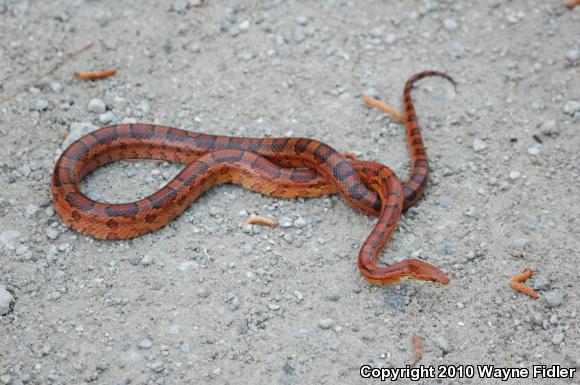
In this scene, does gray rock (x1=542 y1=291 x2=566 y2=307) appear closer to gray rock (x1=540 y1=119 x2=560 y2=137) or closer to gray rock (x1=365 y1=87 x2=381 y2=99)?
gray rock (x1=540 y1=119 x2=560 y2=137)

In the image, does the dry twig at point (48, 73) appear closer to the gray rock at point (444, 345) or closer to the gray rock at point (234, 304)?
the gray rock at point (234, 304)

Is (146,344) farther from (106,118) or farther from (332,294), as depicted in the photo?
(106,118)

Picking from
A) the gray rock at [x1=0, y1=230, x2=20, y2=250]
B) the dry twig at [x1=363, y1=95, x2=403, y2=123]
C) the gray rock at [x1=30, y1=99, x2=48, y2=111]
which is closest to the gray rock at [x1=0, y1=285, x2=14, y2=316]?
the gray rock at [x1=0, y1=230, x2=20, y2=250]

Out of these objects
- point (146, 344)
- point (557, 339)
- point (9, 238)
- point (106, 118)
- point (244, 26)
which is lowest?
point (9, 238)

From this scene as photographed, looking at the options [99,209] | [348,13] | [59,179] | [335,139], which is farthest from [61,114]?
[348,13]

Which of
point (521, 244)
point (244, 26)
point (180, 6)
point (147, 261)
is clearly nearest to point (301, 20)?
point (244, 26)

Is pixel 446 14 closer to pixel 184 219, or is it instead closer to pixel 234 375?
pixel 184 219
